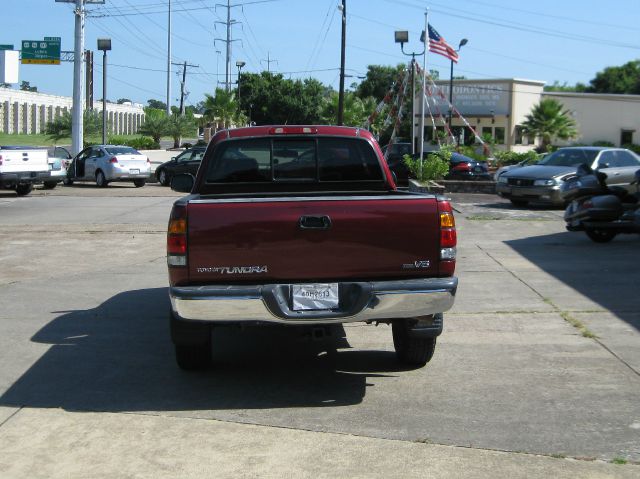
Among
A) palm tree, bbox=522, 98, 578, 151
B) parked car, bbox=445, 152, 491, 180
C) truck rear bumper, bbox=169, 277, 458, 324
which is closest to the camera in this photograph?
truck rear bumper, bbox=169, 277, 458, 324

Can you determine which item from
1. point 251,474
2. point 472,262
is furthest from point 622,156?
point 251,474

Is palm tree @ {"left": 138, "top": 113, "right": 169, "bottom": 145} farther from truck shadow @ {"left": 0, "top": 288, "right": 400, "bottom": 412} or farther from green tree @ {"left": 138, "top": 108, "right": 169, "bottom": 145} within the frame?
truck shadow @ {"left": 0, "top": 288, "right": 400, "bottom": 412}

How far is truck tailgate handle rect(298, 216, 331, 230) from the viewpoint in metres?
6.14

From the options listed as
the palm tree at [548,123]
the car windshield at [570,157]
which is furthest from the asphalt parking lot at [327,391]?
the palm tree at [548,123]

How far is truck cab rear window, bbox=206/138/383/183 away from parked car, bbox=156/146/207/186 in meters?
23.8

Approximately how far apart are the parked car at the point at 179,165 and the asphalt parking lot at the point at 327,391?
20.0 meters

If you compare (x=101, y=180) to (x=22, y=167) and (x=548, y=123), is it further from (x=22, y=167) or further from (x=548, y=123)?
(x=548, y=123)

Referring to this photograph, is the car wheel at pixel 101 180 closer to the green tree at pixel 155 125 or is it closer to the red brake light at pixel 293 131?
the red brake light at pixel 293 131

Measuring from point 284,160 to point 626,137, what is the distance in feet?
213

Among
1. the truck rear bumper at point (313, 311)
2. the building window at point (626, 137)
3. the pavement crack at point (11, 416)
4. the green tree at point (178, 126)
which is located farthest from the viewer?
the green tree at point (178, 126)

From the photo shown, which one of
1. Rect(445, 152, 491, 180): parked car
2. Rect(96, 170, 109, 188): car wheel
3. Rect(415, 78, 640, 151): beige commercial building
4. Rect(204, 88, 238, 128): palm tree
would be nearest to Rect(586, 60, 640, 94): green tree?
Rect(415, 78, 640, 151): beige commercial building

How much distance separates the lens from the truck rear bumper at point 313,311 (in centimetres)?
609

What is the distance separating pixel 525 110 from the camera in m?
68.6

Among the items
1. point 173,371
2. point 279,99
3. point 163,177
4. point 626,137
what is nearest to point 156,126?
point 279,99
